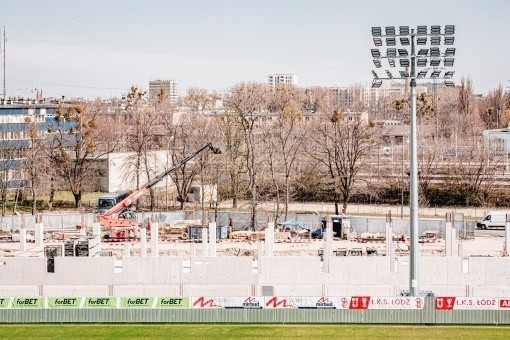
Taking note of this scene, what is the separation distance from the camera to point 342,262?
35938mm

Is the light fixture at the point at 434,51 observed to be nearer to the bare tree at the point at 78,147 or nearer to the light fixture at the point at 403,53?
the light fixture at the point at 403,53

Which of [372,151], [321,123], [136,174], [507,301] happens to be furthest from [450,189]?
[507,301]

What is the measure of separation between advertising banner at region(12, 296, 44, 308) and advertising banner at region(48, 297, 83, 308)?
0.33 m

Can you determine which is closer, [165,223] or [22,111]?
[165,223]

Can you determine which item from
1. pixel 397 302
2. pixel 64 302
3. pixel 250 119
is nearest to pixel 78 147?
pixel 250 119

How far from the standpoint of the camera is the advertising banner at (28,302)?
3006 centimetres

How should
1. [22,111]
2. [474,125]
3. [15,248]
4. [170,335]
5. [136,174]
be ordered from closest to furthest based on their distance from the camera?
[170,335]
[15,248]
[136,174]
[22,111]
[474,125]

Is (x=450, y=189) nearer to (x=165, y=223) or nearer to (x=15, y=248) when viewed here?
(x=165, y=223)

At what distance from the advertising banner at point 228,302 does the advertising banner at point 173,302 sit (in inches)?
9.7

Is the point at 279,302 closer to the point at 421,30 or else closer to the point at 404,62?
the point at 404,62

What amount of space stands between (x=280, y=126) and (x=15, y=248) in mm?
27860

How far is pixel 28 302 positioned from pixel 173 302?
4.92 metres

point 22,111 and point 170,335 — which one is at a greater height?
point 22,111

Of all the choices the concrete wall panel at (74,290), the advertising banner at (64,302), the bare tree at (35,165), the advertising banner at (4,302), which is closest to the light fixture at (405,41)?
the advertising banner at (64,302)
